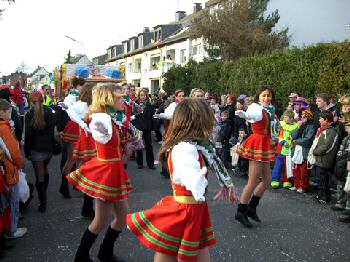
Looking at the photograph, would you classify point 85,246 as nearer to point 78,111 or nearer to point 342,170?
point 78,111

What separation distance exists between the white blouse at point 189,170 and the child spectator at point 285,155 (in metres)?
5.91

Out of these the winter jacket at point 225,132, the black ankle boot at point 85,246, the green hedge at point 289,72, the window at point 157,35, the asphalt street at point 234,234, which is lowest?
the asphalt street at point 234,234

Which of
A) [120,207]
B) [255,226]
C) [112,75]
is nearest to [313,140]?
[255,226]

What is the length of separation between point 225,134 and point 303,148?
2.74m

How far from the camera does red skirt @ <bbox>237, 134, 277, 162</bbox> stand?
5496 millimetres

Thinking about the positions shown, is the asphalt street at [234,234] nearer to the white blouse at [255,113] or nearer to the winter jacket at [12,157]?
the winter jacket at [12,157]

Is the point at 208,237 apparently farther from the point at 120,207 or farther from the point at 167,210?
the point at 120,207

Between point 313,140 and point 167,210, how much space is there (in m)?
5.85

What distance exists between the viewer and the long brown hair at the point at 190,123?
302 cm

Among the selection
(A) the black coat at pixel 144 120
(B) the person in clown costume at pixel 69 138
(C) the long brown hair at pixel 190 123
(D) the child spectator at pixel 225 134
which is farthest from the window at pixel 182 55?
(C) the long brown hair at pixel 190 123

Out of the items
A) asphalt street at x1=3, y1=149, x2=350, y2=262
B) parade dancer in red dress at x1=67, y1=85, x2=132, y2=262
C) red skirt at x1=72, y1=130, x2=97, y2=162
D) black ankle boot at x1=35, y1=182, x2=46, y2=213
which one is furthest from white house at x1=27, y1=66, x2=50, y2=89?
parade dancer in red dress at x1=67, y1=85, x2=132, y2=262

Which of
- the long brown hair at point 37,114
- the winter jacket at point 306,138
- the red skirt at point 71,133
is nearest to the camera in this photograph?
the long brown hair at point 37,114

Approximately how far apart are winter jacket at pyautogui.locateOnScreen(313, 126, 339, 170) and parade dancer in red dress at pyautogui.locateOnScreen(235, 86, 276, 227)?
78.0 inches

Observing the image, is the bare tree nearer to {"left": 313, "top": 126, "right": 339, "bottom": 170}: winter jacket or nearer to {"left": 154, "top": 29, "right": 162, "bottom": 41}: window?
{"left": 313, "top": 126, "right": 339, "bottom": 170}: winter jacket
